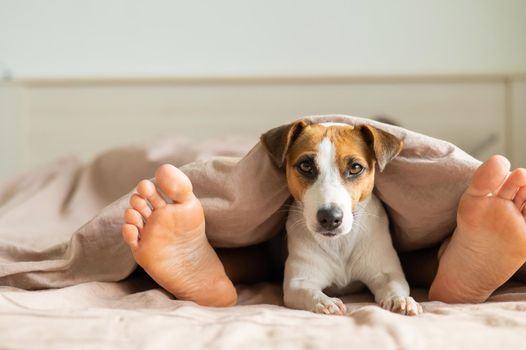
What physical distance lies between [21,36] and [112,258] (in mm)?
2581

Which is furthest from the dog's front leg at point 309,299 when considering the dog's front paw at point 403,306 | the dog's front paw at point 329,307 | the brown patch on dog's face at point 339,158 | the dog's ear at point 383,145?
the dog's ear at point 383,145

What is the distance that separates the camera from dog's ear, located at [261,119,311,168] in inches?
62.5

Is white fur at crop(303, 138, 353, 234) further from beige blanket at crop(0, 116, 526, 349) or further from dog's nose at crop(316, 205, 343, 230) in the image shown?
beige blanket at crop(0, 116, 526, 349)

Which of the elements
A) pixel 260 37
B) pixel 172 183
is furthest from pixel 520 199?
pixel 260 37

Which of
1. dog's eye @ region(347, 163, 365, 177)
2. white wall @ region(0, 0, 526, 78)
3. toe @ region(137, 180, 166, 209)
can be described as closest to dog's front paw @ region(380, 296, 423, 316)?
dog's eye @ region(347, 163, 365, 177)

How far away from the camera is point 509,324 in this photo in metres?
1.17

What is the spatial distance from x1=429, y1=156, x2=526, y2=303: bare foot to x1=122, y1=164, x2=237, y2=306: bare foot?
0.55 m

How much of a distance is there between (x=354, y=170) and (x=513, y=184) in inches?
14.6

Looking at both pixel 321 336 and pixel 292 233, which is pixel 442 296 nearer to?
pixel 292 233

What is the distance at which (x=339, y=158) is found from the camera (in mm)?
1546

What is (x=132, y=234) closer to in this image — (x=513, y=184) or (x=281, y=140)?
(x=281, y=140)

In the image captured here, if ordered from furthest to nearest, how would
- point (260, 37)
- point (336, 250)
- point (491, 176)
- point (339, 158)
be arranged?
point (260, 37) < point (336, 250) < point (339, 158) < point (491, 176)

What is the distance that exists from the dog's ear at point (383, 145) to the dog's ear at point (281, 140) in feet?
0.58

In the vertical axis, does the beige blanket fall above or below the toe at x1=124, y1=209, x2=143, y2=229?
below
